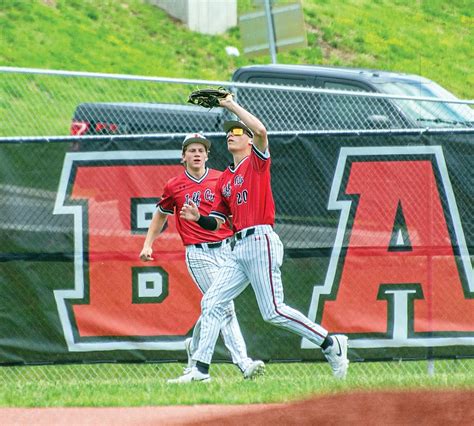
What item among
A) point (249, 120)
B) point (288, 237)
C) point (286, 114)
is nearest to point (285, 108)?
point (286, 114)

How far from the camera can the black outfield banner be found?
9.19 m

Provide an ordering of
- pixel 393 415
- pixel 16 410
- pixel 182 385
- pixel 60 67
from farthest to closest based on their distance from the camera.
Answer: pixel 60 67 → pixel 182 385 → pixel 16 410 → pixel 393 415

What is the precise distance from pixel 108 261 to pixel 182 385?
1.60 metres

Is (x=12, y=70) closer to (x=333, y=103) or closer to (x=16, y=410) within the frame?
(x=16, y=410)

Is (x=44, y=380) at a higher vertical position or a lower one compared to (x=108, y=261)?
lower

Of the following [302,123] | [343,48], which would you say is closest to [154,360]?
[302,123]

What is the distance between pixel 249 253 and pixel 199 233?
2.75 ft

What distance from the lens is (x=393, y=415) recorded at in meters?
6.62

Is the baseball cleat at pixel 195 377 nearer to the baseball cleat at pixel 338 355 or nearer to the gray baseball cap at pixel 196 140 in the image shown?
the baseball cleat at pixel 338 355

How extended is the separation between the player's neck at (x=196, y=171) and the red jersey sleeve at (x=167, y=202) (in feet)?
0.66

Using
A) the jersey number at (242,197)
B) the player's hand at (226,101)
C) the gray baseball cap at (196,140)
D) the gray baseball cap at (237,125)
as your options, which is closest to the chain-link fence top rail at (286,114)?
the gray baseball cap at (196,140)

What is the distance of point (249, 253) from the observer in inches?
319

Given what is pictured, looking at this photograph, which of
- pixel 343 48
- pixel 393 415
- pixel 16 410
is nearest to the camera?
pixel 393 415

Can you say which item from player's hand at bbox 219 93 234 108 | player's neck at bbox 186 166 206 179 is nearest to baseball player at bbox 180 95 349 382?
player's hand at bbox 219 93 234 108
